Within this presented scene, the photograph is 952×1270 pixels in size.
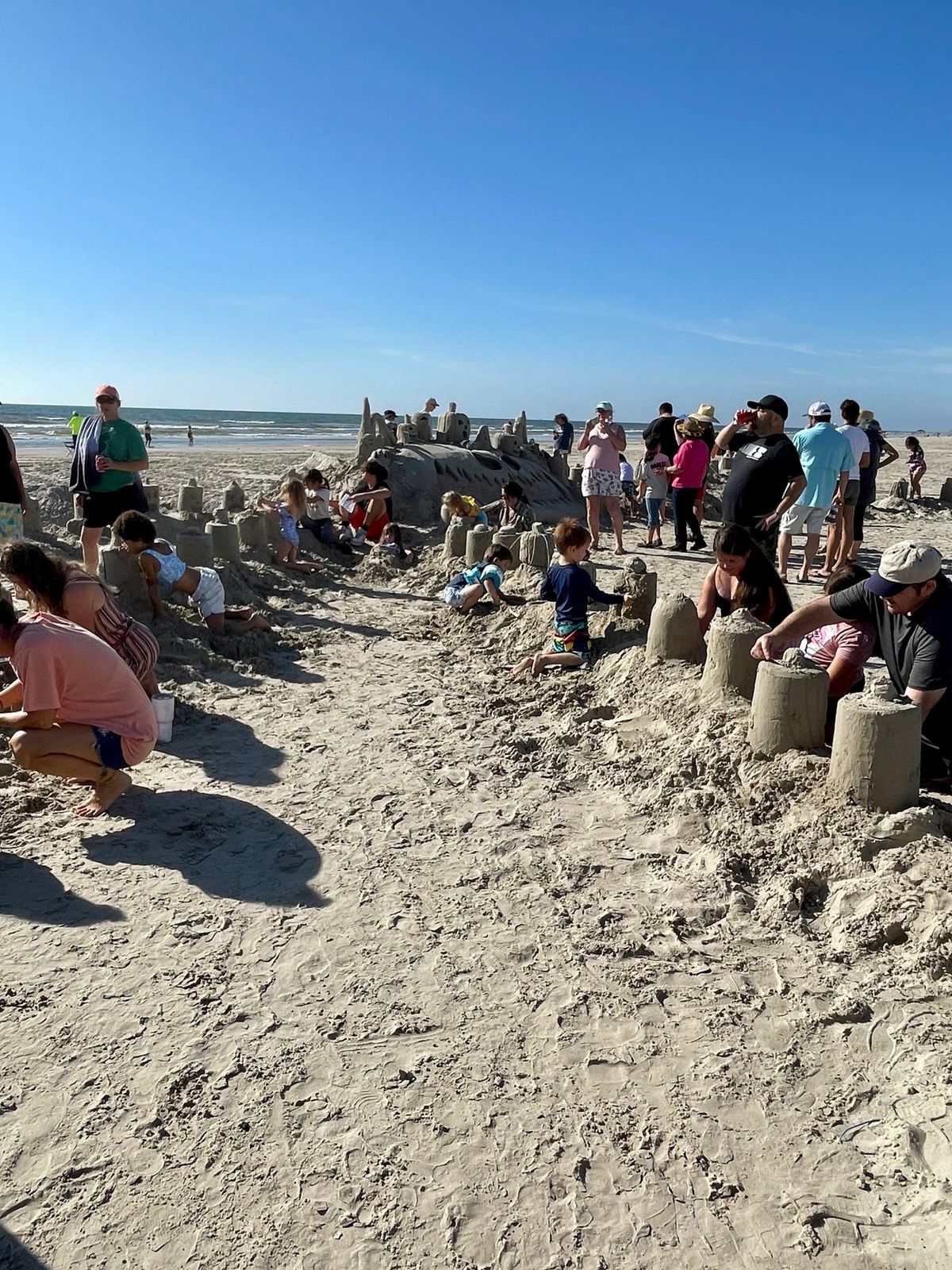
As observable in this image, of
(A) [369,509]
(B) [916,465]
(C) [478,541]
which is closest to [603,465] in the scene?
(C) [478,541]

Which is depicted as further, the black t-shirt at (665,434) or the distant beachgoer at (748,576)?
the black t-shirt at (665,434)

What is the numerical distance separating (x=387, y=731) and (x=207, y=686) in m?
1.29

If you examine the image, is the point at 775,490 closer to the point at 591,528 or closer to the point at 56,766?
the point at 591,528

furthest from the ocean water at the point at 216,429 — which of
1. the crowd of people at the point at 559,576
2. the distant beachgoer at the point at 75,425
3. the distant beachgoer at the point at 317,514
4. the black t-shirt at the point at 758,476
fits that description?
the black t-shirt at the point at 758,476

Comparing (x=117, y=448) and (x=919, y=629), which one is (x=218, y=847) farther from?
(x=117, y=448)

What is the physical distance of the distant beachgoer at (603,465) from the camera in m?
7.96

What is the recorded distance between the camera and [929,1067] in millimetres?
2111

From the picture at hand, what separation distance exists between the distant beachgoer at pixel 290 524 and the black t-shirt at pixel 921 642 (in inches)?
227

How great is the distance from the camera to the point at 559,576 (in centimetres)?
501

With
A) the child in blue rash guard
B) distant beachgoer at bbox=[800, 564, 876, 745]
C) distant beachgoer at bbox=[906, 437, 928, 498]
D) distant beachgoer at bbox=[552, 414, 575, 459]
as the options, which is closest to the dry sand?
distant beachgoer at bbox=[800, 564, 876, 745]

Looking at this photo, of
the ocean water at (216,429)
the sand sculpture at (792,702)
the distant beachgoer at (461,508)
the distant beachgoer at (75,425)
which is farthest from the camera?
the ocean water at (216,429)

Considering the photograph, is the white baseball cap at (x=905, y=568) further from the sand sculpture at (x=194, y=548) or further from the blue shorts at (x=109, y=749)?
the sand sculpture at (x=194, y=548)

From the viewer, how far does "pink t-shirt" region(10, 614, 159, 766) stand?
3.18 m

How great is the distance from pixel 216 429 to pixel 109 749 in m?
43.6
